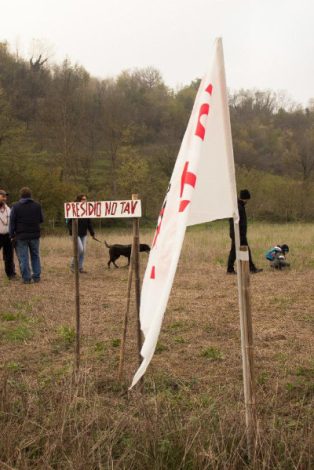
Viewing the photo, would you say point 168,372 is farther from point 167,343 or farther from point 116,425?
point 116,425

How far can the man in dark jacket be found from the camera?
995 cm

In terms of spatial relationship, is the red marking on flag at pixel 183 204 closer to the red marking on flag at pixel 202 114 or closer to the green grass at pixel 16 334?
the red marking on flag at pixel 202 114

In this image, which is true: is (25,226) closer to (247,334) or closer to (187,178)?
(247,334)

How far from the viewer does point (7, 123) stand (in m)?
31.1

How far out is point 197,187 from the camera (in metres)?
2.70

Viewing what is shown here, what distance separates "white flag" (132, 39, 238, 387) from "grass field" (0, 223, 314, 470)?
0.89 meters

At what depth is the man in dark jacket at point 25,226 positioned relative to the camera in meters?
9.95

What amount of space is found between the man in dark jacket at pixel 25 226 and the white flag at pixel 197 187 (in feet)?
25.1

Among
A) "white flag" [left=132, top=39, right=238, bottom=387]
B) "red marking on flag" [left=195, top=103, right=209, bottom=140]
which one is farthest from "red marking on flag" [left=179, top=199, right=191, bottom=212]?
"red marking on flag" [left=195, top=103, right=209, bottom=140]

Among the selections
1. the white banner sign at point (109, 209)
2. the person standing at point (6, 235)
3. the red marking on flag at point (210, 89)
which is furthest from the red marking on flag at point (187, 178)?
the person standing at point (6, 235)

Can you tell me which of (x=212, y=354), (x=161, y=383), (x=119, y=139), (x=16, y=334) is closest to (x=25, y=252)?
(x=16, y=334)

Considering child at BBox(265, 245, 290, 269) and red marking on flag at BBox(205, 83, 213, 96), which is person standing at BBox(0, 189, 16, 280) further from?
red marking on flag at BBox(205, 83, 213, 96)

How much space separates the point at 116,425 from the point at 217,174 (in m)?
1.68

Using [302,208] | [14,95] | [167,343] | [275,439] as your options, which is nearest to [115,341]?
[167,343]
